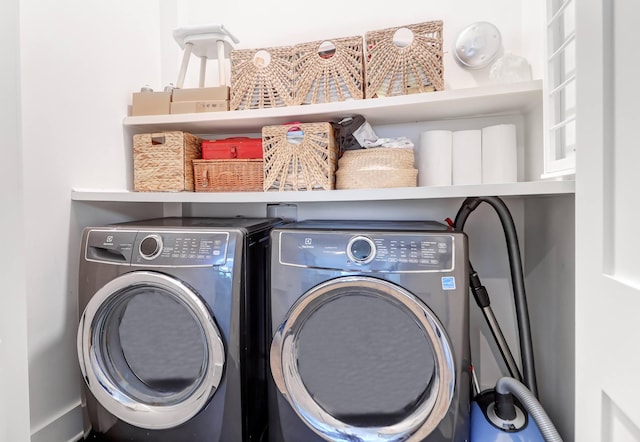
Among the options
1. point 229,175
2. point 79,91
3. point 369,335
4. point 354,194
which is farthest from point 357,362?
point 79,91

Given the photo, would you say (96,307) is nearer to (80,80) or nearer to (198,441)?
(198,441)

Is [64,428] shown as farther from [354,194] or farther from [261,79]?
[261,79]

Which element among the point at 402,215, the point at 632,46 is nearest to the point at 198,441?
the point at 402,215

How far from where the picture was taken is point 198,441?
1.22 meters

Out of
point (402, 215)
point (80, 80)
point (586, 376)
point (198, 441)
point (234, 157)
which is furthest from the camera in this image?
point (402, 215)

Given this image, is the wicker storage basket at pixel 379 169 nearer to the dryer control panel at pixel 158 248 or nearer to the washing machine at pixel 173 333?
the washing machine at pixel 173 333

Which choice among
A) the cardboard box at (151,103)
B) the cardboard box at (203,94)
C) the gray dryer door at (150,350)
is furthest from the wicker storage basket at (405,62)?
the gray dryer door at (150,350)

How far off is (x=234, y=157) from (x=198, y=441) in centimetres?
119

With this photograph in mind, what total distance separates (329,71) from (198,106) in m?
0.65

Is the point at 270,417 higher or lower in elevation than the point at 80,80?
lower

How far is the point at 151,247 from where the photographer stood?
1259mm

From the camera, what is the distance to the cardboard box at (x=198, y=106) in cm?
158

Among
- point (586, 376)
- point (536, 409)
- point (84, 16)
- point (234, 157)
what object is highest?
point (84, 16)

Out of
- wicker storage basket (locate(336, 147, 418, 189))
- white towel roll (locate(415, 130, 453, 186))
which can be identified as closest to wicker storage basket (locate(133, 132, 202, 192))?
wicker storage basket (locate(336, 147, 418, 189))
